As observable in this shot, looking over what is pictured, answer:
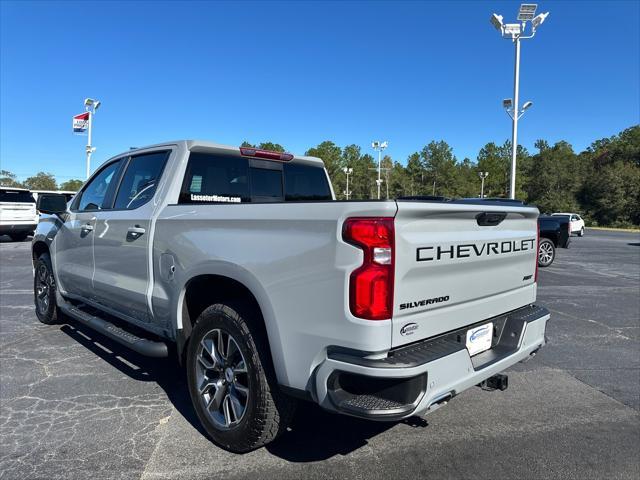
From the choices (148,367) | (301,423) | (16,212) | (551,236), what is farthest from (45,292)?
(16,212)

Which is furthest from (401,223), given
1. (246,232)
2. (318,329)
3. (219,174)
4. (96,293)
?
(96,293)

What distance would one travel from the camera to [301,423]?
136 inches

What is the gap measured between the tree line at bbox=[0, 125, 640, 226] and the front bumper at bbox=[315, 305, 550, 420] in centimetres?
6372

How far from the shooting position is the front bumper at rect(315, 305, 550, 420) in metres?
2.21

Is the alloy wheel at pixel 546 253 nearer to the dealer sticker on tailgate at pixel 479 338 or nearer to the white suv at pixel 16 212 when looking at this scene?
the dealer sticker on tailgate at pixel 479 338

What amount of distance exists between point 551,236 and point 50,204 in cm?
1273

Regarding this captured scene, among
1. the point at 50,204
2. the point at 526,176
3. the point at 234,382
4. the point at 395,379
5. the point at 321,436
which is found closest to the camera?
the point at 395,379

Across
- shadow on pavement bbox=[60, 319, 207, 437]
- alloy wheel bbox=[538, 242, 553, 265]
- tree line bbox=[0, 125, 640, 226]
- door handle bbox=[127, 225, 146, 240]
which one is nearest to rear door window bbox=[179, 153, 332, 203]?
door handle bbox=[127, 225, 146, 240]

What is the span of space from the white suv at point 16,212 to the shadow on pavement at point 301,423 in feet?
51.1

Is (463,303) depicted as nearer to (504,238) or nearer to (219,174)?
(504,238)

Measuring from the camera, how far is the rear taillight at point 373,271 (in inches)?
87.5

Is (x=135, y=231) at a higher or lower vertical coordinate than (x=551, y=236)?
higher

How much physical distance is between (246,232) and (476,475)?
1.96 m

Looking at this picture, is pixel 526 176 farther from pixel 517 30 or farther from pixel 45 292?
pixel 45 292
